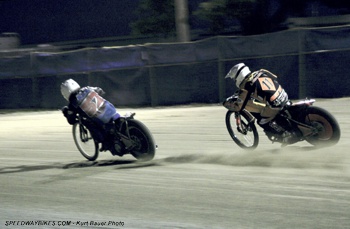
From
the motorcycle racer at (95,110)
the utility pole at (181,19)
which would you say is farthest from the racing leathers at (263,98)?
the utility pole at (181,19)

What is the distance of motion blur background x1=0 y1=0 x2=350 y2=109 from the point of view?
19547 mm

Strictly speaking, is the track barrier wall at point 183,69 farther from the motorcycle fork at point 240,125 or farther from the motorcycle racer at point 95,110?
the motorcycle racer at point 95,110

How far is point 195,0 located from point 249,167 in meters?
25.0

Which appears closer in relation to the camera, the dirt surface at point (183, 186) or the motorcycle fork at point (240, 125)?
the dirt surface at point (183, 186)

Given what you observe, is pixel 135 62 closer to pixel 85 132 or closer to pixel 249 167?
pixel 85 132

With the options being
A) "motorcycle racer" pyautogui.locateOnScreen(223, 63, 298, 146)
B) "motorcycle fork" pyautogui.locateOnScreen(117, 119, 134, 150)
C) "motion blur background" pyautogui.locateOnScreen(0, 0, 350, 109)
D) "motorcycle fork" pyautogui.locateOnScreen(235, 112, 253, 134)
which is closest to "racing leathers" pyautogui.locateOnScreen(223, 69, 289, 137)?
"motorcycle racer" pyautogui.locateOnScreen(223, 63, 298, 146)

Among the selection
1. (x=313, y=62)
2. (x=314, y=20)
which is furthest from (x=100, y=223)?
(x=314, y=20)

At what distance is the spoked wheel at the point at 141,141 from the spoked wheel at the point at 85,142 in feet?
2.75

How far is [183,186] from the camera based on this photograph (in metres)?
9.06

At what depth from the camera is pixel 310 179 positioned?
348 inches

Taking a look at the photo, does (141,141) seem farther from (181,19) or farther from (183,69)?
(181,19)

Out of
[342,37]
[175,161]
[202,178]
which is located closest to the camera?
[202,178]

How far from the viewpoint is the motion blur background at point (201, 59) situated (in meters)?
19.5

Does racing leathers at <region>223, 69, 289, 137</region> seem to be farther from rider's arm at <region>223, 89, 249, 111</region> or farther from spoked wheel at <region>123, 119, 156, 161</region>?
spoked wheel at <region>123, 119, 156, 161</region>
